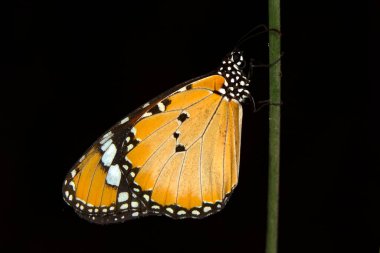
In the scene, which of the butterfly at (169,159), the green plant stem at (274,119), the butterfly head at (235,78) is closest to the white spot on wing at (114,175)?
the butterfly at (169,159)

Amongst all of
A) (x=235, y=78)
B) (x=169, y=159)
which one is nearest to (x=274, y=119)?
(x=235, y=78)

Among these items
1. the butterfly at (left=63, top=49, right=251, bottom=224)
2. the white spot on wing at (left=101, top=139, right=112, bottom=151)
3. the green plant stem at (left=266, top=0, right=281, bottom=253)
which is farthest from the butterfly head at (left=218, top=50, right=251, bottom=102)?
the green plant stem at (left=266, top=0, right=281, bottom=253)

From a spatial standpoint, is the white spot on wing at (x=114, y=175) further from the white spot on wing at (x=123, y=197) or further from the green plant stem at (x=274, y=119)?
the green plant stem at (x=274, y=119)

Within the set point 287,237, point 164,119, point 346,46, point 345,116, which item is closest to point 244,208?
point 287,237

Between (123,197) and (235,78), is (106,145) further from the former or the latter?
(235,78)

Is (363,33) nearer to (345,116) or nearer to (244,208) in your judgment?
(345,116)

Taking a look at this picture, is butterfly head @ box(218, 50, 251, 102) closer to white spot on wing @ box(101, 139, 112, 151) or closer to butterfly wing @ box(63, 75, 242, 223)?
butterfly wing @ box(63, 75, 242, 223)
